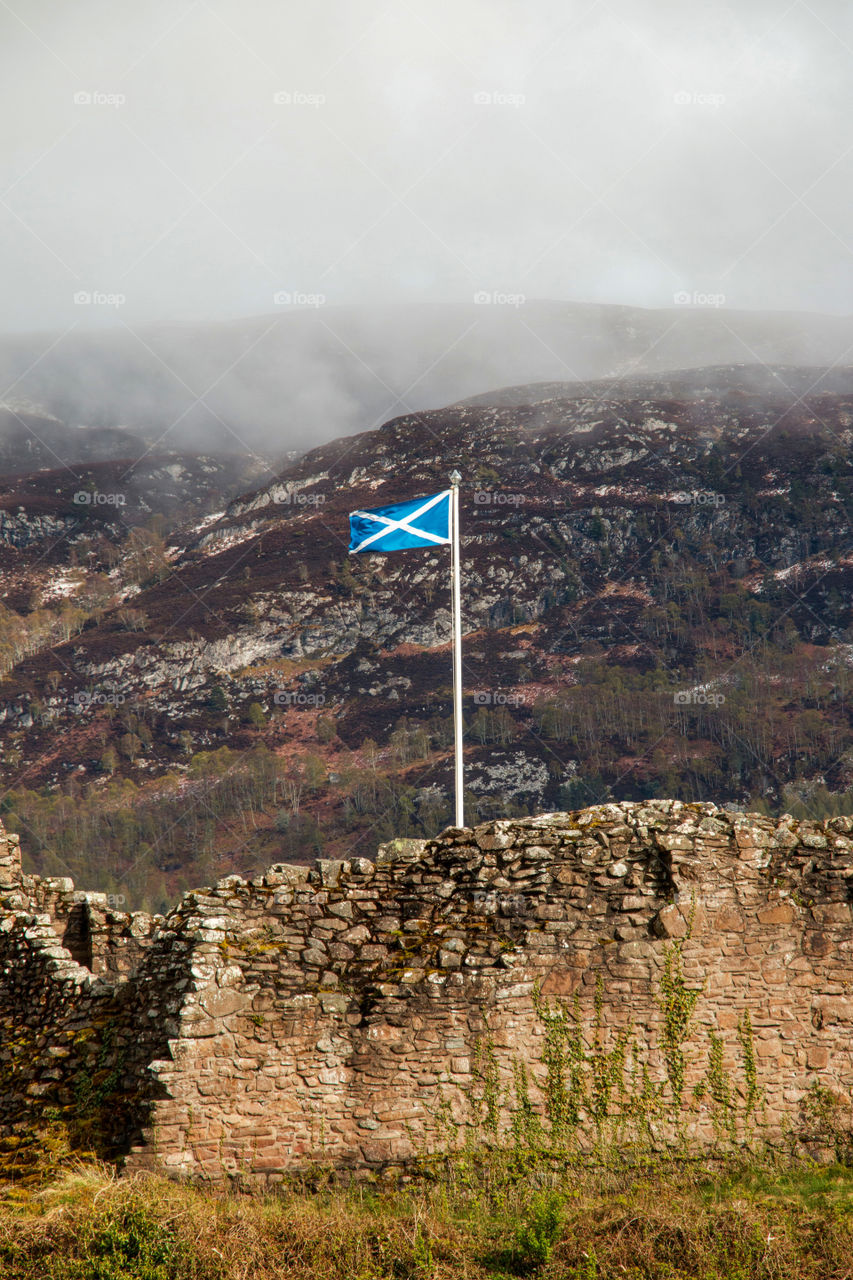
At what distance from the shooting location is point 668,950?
39.0 feet

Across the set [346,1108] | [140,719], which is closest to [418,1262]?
[346,1108]

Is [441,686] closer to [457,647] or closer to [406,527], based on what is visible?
[406,527]

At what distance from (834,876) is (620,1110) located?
3495mm

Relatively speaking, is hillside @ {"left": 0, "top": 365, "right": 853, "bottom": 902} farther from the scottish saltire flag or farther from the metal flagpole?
the metal flagpole

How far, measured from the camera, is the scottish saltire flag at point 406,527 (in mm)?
18609

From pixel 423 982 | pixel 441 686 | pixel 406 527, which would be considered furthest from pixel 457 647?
pixel 441 686

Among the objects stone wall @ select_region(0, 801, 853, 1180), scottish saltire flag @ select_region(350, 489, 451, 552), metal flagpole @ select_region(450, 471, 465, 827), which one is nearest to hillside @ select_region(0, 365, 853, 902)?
scottish saltire flag @ select_region(350, 489, 451, 552)

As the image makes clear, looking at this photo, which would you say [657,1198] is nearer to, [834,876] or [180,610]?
[834,876]

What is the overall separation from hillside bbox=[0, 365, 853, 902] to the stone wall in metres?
93.9

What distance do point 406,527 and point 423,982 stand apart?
29.6 feet

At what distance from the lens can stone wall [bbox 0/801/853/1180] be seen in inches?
442

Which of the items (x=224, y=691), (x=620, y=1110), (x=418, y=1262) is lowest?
(x=418, y=1262)

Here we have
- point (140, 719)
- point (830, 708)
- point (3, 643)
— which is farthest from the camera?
point (3, 643)

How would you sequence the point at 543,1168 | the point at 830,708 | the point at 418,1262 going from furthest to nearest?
the point at 830,708 → the point at 543,1168 → the point at 418,1262
